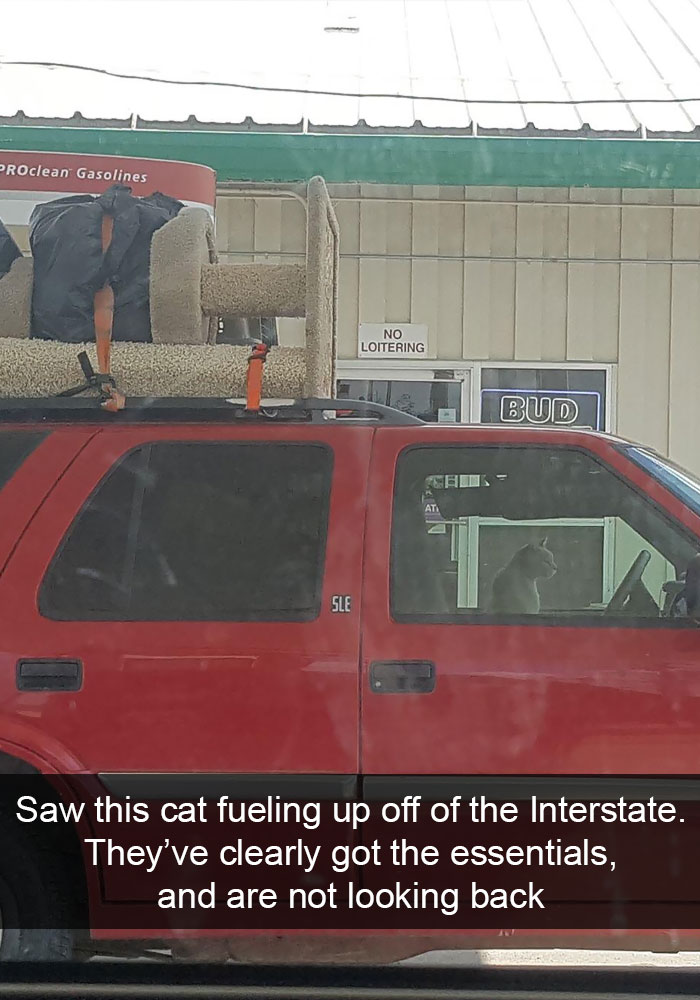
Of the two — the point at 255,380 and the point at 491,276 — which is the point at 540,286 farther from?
the point at 255,380

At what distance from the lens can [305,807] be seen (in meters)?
3.68

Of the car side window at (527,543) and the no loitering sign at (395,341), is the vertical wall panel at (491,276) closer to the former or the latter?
the no loitering sign at (395,341)

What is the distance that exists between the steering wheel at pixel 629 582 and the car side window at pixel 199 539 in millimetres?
936

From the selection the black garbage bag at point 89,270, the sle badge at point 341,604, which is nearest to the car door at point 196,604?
the sle badge at point 341,604

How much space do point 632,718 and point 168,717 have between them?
4.36ft

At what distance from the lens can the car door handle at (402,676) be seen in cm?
370

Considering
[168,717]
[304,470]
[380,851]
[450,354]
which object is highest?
[450,354]

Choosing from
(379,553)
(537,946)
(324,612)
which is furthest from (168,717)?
(537,946)

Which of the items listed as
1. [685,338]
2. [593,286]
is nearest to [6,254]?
[593,286]

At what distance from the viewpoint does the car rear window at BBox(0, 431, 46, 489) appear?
399cm

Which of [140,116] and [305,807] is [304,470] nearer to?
[305,807]

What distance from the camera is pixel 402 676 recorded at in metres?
3.71

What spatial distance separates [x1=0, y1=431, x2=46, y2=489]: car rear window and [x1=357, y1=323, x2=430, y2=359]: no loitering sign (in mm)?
Result: 7022

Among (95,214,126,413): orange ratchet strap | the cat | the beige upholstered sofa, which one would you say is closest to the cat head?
the cat
